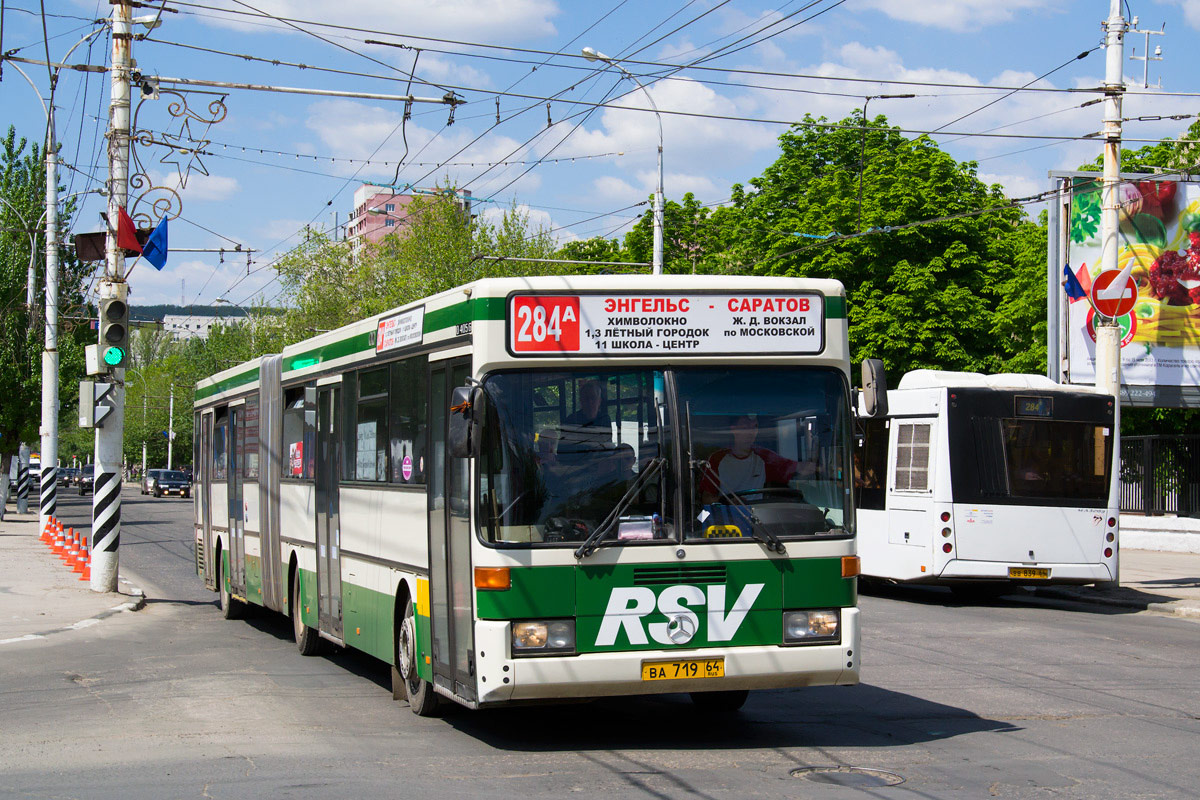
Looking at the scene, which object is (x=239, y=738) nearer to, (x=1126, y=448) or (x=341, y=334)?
(x=341, y=334)

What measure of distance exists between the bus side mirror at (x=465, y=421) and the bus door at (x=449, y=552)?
14.3 inches

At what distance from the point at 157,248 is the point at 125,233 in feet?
1.94

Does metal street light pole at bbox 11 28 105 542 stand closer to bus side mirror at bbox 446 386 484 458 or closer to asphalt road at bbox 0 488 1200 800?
asphalt road at bbox 0 488 1200 800

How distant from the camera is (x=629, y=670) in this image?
827 centimetres

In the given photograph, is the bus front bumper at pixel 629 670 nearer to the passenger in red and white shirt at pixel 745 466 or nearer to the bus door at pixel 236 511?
the passenger in red and white shirt at pixel 745 466

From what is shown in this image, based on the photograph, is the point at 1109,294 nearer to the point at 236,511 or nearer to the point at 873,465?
the point at 873,465

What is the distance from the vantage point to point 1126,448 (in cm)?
3091

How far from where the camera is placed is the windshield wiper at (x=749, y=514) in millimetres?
8469

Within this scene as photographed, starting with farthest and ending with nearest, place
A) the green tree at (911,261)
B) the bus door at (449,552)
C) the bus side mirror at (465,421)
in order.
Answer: the green tree at (911,261) < the bus door at (449,552) < the bus side mirror at (465,421)

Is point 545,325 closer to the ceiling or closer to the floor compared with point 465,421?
closer to the ceiling

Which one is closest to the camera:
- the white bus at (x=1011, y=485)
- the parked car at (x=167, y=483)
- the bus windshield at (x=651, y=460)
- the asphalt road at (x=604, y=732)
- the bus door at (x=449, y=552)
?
the asphalt road at (x=604, y=732)

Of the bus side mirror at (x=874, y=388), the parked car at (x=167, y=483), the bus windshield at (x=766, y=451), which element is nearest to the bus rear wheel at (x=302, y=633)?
the bus windshield at (x=766, y=451)

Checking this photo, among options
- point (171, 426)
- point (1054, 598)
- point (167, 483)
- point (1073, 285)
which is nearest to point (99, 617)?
point (1054, 598)

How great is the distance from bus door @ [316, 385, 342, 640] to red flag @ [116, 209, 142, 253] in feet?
25.0
